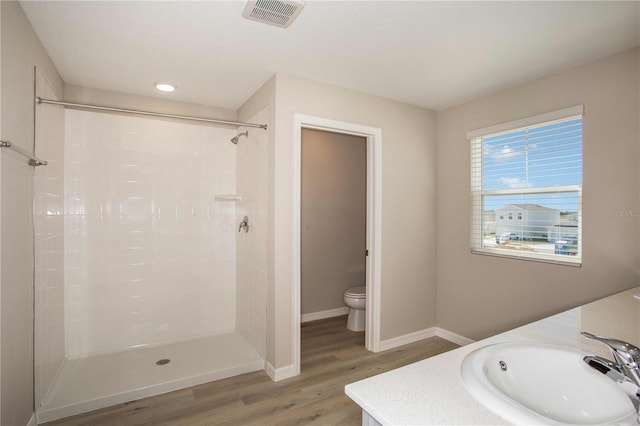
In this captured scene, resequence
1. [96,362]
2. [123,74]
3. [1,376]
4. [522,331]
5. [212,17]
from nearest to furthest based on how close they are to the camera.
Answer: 1. [522,331]
2. [1,376]
3. [212,17]
4. [123,74]
5. [96,362]

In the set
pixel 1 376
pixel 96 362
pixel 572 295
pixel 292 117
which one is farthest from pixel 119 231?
pixel 572 295

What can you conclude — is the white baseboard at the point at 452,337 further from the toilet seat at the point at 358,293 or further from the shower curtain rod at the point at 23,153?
A: the shower curtain rod at the point at 23,153

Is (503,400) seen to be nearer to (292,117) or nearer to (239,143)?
(292,117)

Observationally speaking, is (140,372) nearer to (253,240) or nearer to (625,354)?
(253,240)

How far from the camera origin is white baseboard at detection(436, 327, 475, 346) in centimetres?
330

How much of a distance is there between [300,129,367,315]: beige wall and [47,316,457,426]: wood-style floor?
3.77 ft

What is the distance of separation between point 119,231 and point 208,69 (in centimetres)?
174

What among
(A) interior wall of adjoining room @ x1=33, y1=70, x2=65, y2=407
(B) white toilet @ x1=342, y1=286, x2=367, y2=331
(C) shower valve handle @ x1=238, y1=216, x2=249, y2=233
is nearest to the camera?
(A) interior wall of adjoining room @ x1=33, y1=70, x2=65, y2=407

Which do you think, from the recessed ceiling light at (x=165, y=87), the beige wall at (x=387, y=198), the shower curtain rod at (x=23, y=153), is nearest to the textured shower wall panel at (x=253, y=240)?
the beige wall at (x=387, y=198)

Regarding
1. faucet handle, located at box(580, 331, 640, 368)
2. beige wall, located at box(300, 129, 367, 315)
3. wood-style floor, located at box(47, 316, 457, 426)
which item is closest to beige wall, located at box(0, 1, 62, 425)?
wood-style floor, located at box(47, 316, 457, 426)

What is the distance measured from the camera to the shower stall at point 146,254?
102 inches

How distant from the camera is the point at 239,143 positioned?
3566 mm

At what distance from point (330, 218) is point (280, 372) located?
2068mm

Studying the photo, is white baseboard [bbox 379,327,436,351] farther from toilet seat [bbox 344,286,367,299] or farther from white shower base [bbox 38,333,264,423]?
white shower base [bbox 38,333,264,423]
